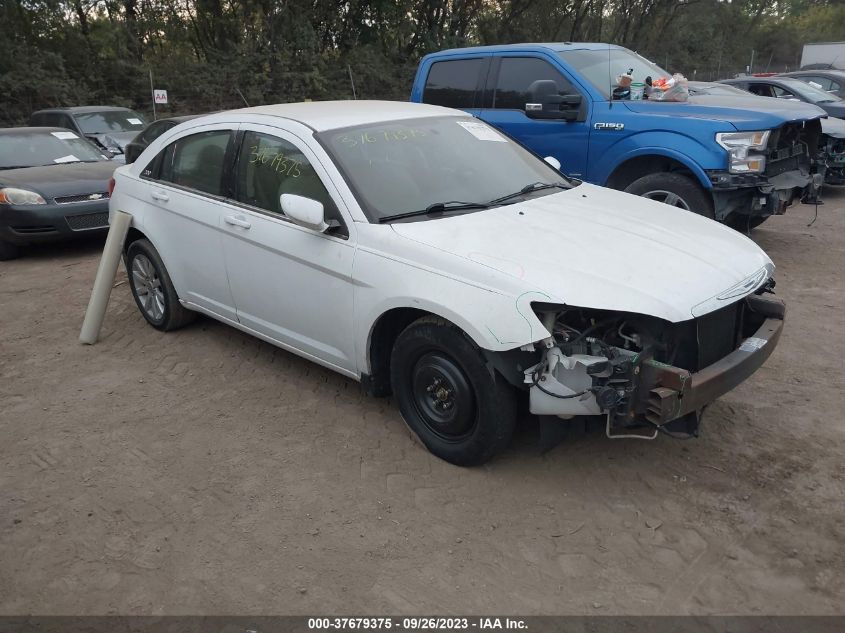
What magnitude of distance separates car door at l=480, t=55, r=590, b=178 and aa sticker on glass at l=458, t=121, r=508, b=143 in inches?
86.9

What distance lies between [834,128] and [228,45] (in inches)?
745

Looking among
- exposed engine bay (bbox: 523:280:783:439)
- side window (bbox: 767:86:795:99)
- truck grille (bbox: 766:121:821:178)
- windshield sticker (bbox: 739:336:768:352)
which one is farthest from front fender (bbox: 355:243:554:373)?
side window (bbox: 767:86:795:99)

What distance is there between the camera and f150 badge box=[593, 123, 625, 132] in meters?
6.75

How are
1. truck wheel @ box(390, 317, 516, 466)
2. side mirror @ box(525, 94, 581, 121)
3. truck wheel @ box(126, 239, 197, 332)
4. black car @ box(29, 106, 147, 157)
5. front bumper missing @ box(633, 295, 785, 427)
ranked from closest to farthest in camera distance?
1. front bumper missing @ box(633, 295, 785, 427)
2. truck wheel @ box(390, 317, 516, 466)
3. truck wheel @ box(126, 239, 197, 332)
4. side mirror @ box(525, 94, 581, 121)
5. black car @ box(29, 106, 147, 157)

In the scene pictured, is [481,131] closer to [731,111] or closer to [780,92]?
[731,111]

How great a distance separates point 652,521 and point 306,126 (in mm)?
2857

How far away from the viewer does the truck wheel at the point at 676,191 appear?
6.41m

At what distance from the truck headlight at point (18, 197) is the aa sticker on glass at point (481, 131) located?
5.46 meters

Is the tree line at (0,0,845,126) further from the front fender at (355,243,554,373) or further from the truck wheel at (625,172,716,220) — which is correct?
the front fender at (355,243,554,373)

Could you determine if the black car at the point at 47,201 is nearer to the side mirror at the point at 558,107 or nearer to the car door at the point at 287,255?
the car door at the point at 287,255

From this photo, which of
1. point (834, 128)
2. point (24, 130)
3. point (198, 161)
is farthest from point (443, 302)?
point (24, 130)

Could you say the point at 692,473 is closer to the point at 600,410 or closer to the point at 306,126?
the point at 600,410

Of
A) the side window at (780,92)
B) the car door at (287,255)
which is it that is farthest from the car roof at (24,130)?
the side window at (780,92)

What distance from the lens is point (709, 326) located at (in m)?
3.41
